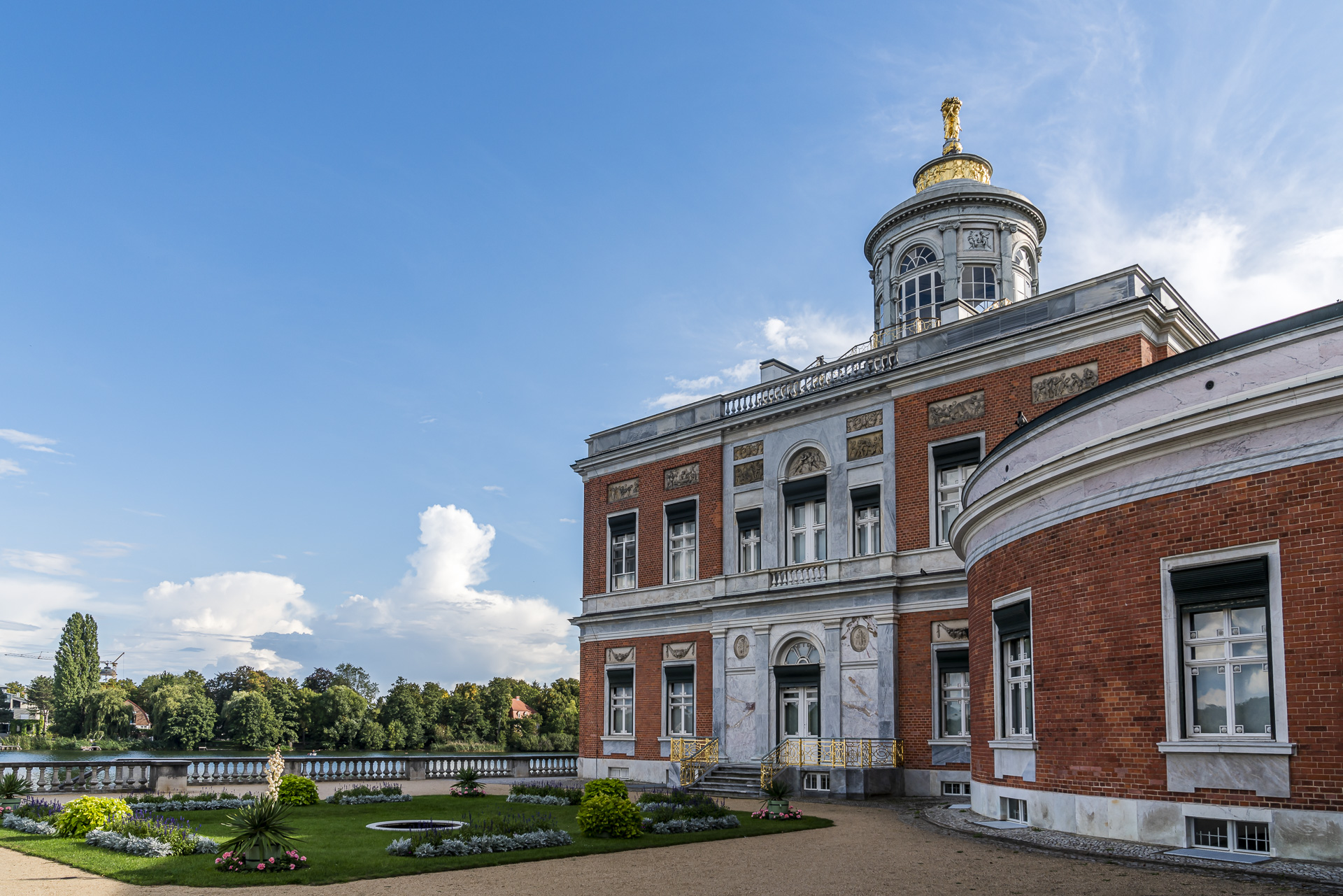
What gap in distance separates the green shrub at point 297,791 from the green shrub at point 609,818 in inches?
357

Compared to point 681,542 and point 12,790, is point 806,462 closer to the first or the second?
point 681,542

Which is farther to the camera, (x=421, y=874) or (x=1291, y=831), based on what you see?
(x=421, y=874)

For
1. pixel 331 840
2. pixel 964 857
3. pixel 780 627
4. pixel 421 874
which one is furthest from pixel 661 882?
pixel 780 627

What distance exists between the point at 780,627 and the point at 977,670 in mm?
11740

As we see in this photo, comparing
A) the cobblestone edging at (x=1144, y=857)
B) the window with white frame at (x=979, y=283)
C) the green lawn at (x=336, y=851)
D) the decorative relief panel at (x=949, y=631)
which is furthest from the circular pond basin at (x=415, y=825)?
the window with white frame at (x=979, y=283)

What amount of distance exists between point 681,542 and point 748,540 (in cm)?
305

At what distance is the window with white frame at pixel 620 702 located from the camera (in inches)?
1362

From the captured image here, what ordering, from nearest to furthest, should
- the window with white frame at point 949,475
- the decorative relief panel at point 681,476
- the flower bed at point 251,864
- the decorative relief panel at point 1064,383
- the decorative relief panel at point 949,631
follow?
the flower bed at point 251,864
the decorative relief panel at point 1064,383
the decorative relief panel at point 949,631
the window with white frame at point 949,475
the decorative relief panel at point 681,476

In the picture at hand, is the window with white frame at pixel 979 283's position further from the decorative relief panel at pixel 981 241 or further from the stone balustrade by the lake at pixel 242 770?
the stone balustrade by the lake at pixel 242 770

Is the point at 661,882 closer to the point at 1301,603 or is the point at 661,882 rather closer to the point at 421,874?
the point at 421,874

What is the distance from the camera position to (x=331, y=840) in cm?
1520

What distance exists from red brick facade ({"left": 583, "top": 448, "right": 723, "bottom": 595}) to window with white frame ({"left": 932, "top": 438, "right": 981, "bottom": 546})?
316 inches

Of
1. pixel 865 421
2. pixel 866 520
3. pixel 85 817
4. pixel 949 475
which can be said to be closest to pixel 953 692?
pixel 866 520

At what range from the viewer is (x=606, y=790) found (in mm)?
16562
